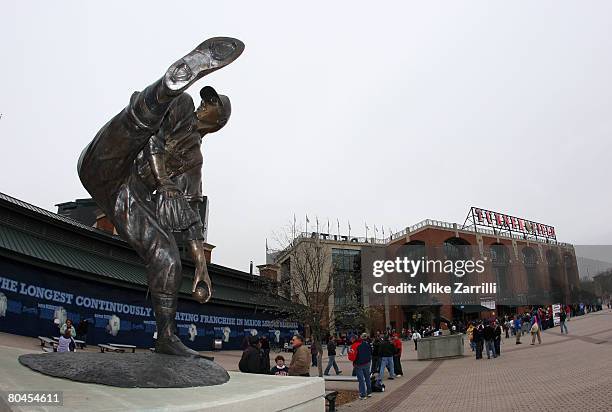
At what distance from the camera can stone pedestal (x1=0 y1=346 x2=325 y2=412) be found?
12.3 ft

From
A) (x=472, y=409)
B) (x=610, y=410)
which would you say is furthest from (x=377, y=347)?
(x=610, y=410)

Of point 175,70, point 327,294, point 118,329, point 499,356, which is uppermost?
point 175,70

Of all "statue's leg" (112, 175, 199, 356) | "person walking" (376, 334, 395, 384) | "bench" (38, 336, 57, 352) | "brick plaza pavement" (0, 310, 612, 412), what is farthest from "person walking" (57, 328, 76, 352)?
"person walking" (376, 334, 395, 384)

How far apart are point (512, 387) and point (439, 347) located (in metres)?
12.1

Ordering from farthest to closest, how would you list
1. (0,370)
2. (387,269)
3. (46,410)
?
(387,269)
(0,370)
(46,410)

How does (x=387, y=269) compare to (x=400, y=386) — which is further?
(x=387, y=269)

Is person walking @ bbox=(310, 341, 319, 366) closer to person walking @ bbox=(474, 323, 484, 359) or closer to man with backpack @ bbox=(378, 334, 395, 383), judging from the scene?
man with backpack @ bbox=(378, 334, 395, 383)

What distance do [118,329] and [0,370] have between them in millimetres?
20013

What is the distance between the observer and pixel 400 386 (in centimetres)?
1379

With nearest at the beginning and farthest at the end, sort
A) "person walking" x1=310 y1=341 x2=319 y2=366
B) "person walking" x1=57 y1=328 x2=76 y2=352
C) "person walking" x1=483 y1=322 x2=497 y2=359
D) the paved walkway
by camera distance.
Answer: the paved walkway → "person walking" x1=57 y1=328 x2=76 y2=352 → "person walking" x1=310 y1=341 x2=319 y2=366 → "person walking" x1=483 y1=322 x2=497 y2=359

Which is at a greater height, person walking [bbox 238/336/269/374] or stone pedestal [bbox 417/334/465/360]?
person walking [bbox 238/336/269/374]

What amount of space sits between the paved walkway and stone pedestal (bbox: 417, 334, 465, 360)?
16.5 ft

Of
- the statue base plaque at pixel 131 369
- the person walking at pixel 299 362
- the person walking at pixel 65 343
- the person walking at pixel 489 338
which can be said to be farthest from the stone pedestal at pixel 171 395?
the person walking at pixel 489 338

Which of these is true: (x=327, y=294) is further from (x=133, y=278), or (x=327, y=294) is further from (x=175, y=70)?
(x=175, y=70)
